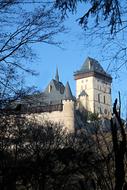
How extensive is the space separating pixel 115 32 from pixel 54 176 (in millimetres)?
1660

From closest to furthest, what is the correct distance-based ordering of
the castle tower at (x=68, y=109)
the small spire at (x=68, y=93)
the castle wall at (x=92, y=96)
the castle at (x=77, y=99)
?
the castle tower at (x=68, y=109) → the castle at (x=77, y=99) → the small spire at (x=68, y=93) → the castle wall at (x=92, y=96)

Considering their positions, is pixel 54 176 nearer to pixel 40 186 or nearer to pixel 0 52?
pixel 40 186

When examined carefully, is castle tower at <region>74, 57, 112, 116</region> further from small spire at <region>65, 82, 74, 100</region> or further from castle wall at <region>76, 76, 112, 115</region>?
small spire at <region>65, 82, 74, 100</region>

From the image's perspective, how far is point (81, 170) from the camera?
10.7 ft

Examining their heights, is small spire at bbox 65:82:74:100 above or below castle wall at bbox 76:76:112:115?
below

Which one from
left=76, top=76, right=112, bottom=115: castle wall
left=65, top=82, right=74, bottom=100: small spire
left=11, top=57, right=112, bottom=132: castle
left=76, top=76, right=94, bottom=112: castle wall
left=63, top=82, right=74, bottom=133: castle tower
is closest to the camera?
left=63, top=82, right=74, bottom=133: castle tower

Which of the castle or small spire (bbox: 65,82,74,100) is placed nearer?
the castle

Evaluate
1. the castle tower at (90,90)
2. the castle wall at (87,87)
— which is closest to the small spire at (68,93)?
the castle tower at (90,90)

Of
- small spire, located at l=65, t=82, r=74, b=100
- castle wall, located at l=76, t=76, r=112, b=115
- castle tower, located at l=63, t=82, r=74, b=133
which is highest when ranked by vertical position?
castle wall, located at l=76, t=76, r=112, b=115

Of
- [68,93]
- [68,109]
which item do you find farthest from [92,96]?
[68,109]

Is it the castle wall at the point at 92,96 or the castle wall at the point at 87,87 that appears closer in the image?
the castle wall at the point at 92,96

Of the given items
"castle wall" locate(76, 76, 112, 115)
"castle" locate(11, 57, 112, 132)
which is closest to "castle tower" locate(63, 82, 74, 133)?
"castle" locate(11, 57, 112, 132)

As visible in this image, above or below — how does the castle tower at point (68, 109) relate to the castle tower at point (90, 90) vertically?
below

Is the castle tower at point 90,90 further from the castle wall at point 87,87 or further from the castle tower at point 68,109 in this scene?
the castle tower at point 68,109
